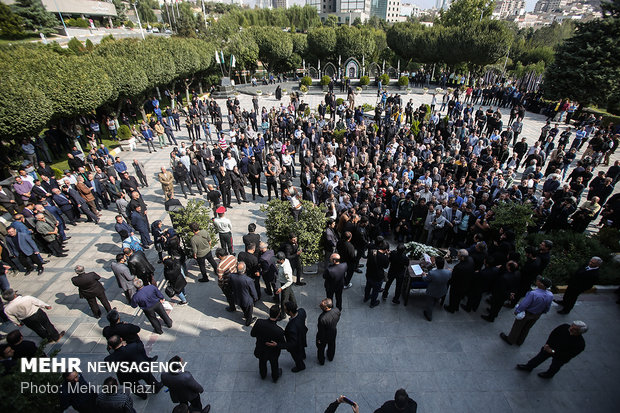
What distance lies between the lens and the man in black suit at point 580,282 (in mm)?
5969

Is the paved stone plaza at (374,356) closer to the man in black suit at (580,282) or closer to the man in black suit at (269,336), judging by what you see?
the man in black suit at (580,282)

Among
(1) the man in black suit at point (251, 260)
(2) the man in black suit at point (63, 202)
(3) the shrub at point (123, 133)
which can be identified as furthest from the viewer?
(3) the shrub at point (123, 133)

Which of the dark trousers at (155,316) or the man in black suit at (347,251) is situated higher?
the man in black suit at (347,251)

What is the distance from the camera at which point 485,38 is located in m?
32.4

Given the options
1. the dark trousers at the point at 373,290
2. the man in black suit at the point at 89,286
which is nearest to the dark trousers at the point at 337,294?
the dark trousers at the point at 373,290

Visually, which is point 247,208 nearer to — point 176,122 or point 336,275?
point 336,275

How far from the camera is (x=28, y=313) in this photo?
6012 millimetres

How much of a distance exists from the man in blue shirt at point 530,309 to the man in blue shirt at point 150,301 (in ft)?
23.6

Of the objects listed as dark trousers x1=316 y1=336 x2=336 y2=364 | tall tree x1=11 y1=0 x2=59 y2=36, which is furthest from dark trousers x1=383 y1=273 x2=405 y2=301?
tall tree x1=11 y1=0 x2=59 y2=36

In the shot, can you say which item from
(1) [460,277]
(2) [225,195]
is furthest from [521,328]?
(2) [225,195]

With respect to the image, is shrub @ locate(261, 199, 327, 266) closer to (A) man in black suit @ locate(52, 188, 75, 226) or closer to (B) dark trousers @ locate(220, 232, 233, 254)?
(B) dark trousers @ locate(220, 232, 233, 254)

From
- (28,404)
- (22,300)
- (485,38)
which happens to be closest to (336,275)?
(28,404)

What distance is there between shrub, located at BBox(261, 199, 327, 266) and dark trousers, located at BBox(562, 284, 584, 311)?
219 inches

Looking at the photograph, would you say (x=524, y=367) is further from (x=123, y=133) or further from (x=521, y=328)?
(x=123, y=133)
